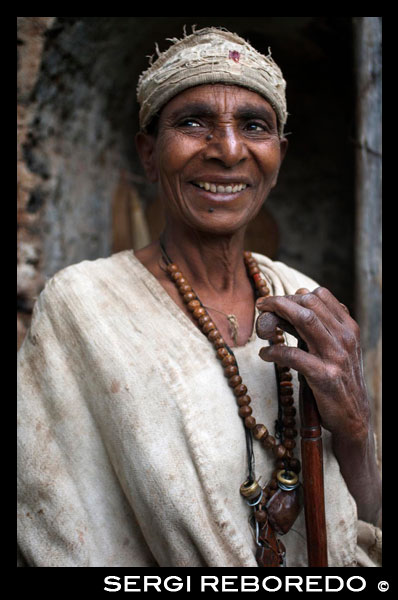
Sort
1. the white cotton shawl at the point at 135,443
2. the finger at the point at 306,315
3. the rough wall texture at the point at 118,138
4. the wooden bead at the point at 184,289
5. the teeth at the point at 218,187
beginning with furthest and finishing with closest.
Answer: the rough wall texture at the point at 118,138 → the wooden bead at the point at 184,289 → the teeth at the point at 218,187 → the white cotton shawl at the point at 135,443 → the finger at the point at 306,315

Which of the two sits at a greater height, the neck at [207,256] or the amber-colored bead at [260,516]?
the neck at [207,256]

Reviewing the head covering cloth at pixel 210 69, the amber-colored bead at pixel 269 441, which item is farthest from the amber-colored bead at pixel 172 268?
the amber-colored bead at pixel 269 441

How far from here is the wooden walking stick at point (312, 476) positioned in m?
1.43

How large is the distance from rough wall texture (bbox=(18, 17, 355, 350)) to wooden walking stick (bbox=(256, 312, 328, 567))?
1.35 m

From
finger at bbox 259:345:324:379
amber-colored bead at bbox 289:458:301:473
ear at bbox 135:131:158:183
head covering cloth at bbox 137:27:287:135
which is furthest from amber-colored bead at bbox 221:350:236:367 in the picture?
head covering cloth at bbox 137:27:287:135

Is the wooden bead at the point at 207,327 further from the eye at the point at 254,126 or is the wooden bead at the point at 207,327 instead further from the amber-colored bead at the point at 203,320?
the eye at the point at 254,126

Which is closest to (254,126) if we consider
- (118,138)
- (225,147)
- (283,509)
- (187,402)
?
(225,147)

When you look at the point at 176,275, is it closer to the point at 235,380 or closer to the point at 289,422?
the point at 235,380

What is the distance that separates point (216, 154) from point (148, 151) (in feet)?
1.08

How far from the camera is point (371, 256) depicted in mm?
2510

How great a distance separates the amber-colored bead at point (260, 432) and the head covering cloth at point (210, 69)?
0.96m

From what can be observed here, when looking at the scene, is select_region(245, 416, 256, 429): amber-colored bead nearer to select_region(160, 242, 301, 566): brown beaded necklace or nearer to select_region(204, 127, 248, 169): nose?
select_region(160, 242, 301, 566): brown beaded necklace

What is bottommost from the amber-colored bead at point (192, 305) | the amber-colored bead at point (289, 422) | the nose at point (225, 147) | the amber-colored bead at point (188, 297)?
the amber-colored bead at point (289, 422)

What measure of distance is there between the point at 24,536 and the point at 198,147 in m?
Result: 1.24
